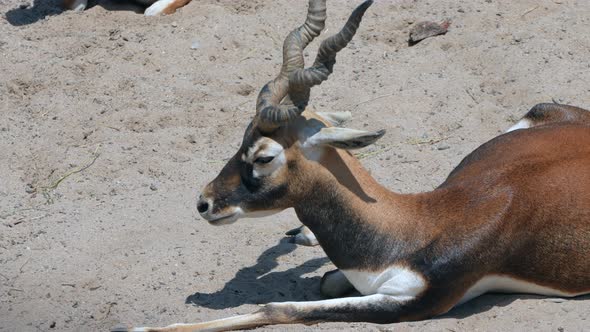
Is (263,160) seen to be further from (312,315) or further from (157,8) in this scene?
(157,8)

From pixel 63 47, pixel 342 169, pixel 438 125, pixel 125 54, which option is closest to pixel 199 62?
pixel 125 54

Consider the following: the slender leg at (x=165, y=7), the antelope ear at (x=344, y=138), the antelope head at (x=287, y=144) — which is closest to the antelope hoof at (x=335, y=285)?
the antelope head at (x=287, y=144)

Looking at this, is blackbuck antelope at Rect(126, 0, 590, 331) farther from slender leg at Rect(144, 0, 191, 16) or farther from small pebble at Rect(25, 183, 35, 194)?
slender leg at Rect(144, 0, 191, 16)

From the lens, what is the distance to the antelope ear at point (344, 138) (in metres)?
5.75

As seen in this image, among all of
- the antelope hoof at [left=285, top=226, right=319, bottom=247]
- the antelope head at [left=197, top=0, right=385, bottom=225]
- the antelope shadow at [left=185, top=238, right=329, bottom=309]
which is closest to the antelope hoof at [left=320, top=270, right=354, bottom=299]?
the antelope shadow at [left=185, top=238, right=329, bottom=309]

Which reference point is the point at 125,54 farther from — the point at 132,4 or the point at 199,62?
the point at 132,4

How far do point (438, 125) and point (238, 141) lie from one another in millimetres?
1654

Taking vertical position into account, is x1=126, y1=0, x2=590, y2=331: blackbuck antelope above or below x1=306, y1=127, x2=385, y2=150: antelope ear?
below

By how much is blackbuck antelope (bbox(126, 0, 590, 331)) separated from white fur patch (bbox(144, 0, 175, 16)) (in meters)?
4.95

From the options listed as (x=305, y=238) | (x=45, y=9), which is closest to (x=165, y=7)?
(x=45, y=9)

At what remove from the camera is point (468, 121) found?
29.0ft

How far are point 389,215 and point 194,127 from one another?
3281 mm

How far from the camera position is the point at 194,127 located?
905 centimetres

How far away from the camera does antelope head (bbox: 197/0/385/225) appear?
5930 millimetres
